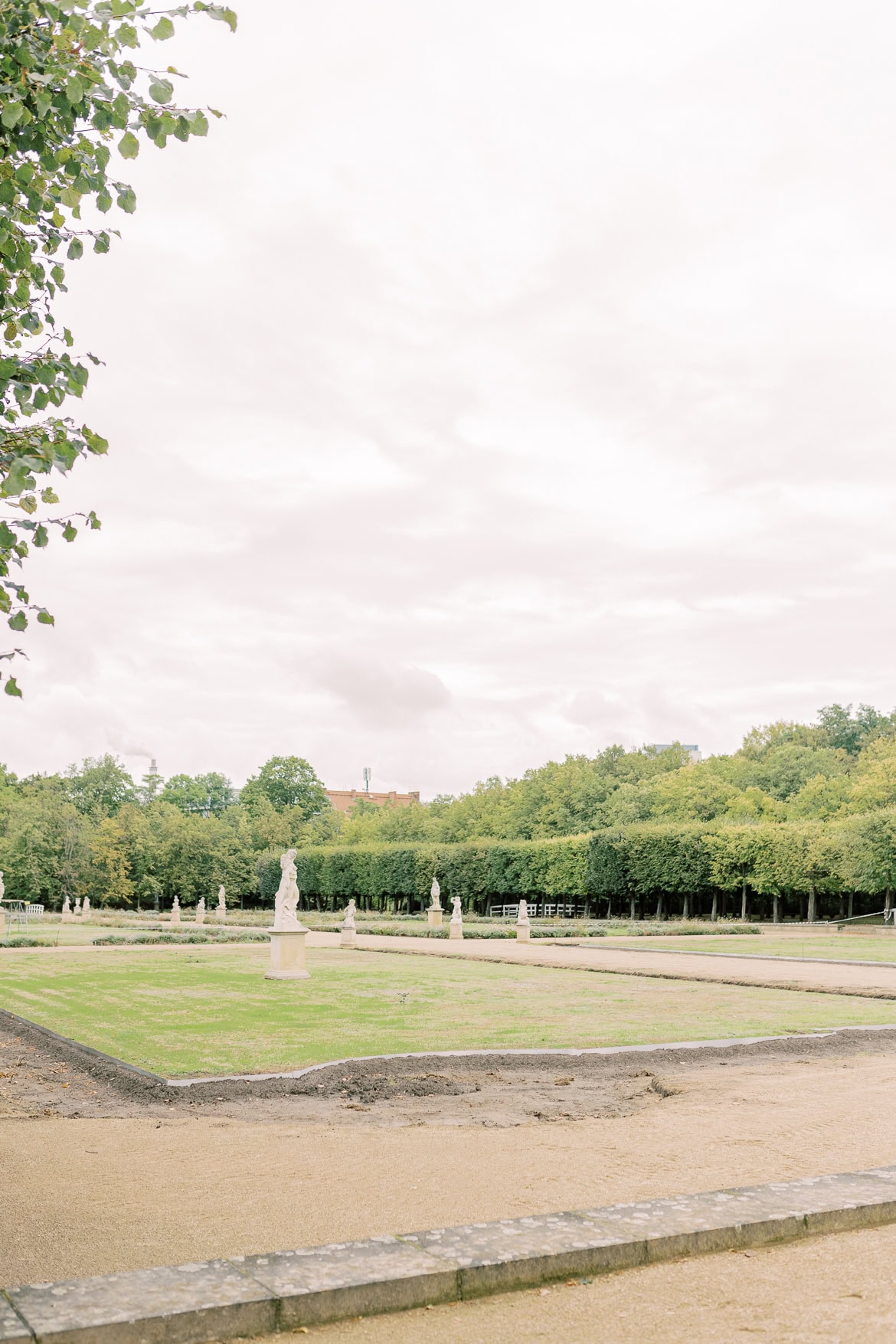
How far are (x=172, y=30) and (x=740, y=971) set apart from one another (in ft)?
73.9

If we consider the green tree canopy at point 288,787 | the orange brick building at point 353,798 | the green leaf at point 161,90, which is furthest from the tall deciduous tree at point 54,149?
the orange brick building at point 353,798

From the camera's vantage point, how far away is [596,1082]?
10703mm

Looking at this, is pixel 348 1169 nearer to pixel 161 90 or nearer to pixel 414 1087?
pixel 414 1087

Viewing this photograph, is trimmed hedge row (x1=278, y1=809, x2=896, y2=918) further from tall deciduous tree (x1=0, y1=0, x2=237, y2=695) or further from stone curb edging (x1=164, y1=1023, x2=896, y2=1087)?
tall deciduous tree (x1=0, y1=0, x2=237, y2=695)

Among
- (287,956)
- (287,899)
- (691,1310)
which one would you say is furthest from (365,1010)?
(691,1310)

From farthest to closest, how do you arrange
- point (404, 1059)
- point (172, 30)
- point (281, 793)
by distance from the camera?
point (281, 793)
point (404, 1059)
point (172, 30)

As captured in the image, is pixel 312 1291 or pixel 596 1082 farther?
pixel 596 1082

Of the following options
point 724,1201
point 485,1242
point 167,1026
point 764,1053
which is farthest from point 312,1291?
point 167,1026

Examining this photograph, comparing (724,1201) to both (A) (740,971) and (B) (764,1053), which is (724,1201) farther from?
(A) (740,971)

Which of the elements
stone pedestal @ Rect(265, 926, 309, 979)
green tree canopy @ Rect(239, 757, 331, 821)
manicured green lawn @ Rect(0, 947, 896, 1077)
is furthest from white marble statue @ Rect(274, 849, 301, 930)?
green tree canopy @ Rect(239, 757, 331, 821)

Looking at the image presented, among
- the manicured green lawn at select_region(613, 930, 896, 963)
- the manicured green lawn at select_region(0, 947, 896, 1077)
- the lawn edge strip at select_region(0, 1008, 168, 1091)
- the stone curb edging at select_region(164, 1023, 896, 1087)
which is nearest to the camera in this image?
the stone curb edging at select_region(164, 1023, 896, 1087)

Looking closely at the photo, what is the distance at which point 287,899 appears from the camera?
22.0 metres

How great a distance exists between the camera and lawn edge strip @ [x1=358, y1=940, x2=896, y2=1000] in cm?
1925

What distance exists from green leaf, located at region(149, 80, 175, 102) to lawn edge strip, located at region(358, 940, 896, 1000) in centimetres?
1761
